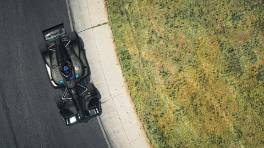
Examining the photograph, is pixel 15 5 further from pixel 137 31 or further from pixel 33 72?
pixel 137 31

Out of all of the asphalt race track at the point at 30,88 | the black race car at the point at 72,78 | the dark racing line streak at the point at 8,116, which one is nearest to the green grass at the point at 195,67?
the black race car at the point at 72,78

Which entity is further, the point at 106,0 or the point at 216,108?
the point at 106,0

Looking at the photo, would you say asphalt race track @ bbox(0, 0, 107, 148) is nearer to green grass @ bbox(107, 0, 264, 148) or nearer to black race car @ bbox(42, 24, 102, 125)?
black race car @ bbox(42, 24, 102, 125)

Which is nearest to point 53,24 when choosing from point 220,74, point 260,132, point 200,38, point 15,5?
point 15,5

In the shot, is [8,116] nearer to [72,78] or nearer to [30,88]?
[30,88]

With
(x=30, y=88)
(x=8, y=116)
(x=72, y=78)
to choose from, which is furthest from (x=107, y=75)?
(x=8, y=116)

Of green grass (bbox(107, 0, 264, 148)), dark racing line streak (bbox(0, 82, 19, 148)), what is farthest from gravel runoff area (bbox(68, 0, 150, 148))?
dark racing line streak (bbox(0, 82, 19, 148))
